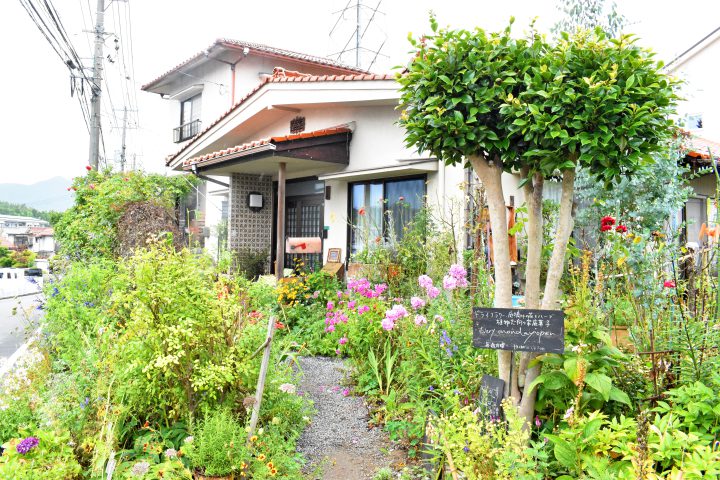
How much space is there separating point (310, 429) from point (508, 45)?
304 cm

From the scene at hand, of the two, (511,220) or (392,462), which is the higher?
(511,220)

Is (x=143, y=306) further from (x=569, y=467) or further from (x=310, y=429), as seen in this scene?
(x=569, y=467)

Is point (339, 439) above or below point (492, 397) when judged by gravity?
below

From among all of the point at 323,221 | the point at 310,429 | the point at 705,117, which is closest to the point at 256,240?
the point at 323,221

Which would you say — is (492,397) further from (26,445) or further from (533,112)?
(26,445)

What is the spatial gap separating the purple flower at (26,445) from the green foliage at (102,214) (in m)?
5.87

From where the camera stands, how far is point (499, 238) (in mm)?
3326

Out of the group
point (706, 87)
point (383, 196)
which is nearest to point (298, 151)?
point (383, 196)

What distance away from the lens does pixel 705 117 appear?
12930mm

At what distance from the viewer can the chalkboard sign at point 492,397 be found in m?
3.08

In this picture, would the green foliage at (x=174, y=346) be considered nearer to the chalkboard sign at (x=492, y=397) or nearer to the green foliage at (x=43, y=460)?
the green foliage at (x=43, y=460)

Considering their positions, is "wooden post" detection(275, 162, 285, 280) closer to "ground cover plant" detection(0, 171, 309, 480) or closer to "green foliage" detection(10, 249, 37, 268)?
"ground cover plant" detection(0, 171, 309, 480)

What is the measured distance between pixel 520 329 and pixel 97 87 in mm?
14979

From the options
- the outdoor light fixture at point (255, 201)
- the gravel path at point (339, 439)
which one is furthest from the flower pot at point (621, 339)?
the outdoor light fixture at point (255, 201)
